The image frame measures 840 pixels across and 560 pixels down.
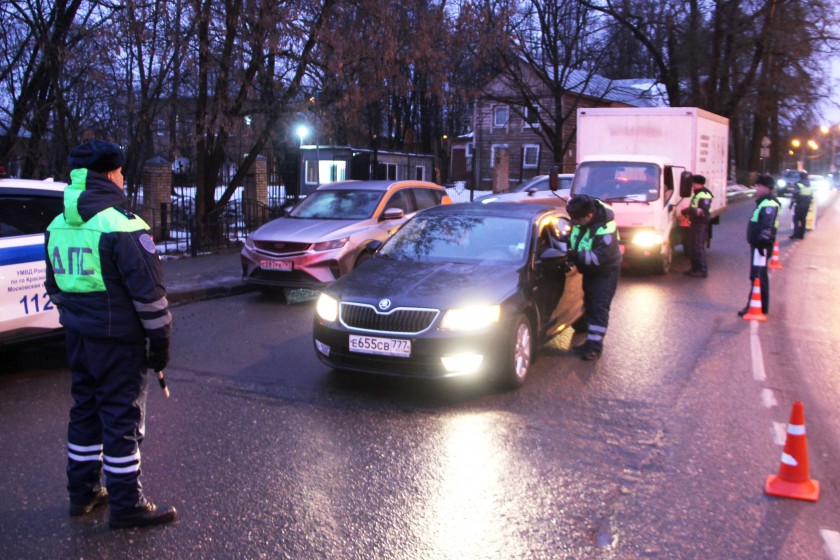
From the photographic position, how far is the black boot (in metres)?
4.13

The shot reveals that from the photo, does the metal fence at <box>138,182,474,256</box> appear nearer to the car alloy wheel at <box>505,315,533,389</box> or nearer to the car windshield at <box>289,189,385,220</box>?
the car windshield at <box>289,189,385,220</box>

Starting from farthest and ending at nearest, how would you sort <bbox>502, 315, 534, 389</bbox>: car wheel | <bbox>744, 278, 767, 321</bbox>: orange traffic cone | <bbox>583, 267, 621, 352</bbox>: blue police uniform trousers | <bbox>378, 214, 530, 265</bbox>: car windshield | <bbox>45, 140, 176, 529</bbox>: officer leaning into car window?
<bbox>744, 278, 767, 321</bbox>: orange traffic cone, <bbox>583, 267, 621, 352</bbox>: blue police uniform trousers, <bbox>378, 214, 530, 265</bbox>: car windshield, <bbox>502, 315, 534, 389</bbox>: car wheel, <bbox>45, 140, 176, 529</bbox>: officer leaning into car window

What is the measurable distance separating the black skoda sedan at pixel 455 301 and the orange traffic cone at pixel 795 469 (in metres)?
2.29

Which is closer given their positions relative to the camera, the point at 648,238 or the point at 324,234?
the point at 324,234

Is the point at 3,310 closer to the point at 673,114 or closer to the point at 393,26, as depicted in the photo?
the point at 393,26

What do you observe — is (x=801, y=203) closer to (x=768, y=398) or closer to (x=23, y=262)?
(x=768, y=398)

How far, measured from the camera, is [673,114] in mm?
16438

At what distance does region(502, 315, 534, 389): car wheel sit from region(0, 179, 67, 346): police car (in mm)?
3907

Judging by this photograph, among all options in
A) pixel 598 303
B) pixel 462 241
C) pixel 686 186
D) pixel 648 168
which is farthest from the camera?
pixel 648 168

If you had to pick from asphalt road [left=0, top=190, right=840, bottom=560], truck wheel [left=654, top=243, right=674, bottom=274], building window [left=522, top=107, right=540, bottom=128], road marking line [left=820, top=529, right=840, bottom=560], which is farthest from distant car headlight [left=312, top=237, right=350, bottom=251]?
building window [left=522, top=107, right=540, bottom=128]

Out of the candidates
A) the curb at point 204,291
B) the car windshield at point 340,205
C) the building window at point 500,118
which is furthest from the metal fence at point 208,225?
the building window at point 500,118

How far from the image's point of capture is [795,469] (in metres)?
4.74

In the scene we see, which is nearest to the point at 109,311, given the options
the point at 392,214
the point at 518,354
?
the point at 518,354

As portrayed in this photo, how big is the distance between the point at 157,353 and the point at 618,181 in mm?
11899
